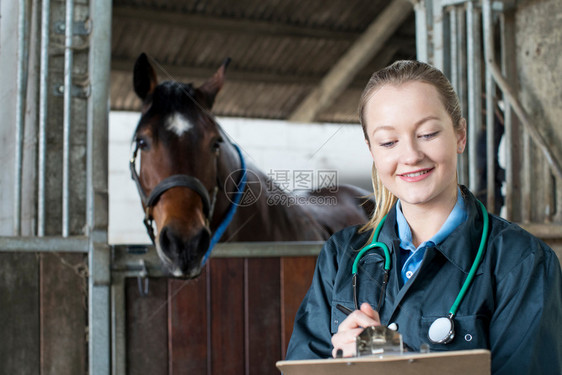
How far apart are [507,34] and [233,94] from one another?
11.3ft

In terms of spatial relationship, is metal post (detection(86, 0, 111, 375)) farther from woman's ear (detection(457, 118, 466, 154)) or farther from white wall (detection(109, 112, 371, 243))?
woman's ear (detection(457, 118, 466, 154))

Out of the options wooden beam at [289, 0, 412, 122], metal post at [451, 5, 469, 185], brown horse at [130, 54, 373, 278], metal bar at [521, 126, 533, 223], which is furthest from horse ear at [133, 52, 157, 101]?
wooden beam at [289, 0, 412, 122]

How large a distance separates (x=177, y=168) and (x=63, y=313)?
611 millimetres

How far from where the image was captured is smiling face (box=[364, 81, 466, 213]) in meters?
0.90

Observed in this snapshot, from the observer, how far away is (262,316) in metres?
2.23

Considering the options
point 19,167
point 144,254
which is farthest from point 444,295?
point 19,167

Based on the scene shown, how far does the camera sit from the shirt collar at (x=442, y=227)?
36.8 inches

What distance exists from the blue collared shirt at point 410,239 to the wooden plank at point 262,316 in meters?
1.29

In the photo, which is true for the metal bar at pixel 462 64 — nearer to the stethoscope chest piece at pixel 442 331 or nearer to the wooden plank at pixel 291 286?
the wooden plank at pixel 291 286

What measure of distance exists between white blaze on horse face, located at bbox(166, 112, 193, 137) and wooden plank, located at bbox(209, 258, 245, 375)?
48 centimetres

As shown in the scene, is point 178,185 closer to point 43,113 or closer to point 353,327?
point 43,113

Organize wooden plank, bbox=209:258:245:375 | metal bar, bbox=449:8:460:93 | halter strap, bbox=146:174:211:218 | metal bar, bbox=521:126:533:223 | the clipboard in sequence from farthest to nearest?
metal bar, bbox=449:8:460:93, metal bar, bbox=521:126:533:223, wooden plank, bbox=209:258:245:375, halter strap, bbox=146:174:211:218, the clipboard

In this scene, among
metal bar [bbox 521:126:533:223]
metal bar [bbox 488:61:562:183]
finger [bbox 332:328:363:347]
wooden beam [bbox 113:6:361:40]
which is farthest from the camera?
wooden beam [bbox 113:6:361:40]

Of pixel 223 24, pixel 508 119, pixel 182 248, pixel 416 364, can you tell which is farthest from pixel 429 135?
pixel 223 24
